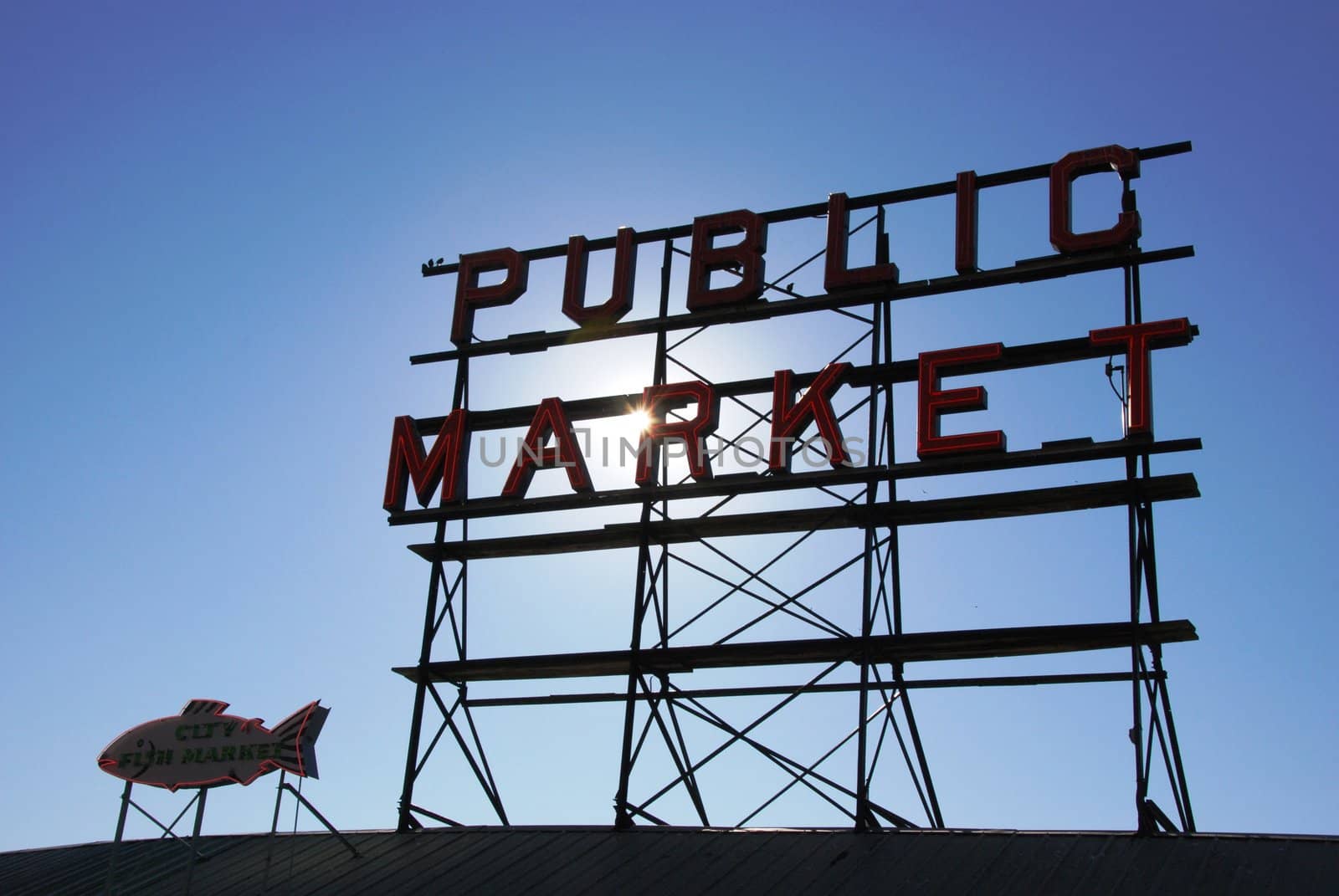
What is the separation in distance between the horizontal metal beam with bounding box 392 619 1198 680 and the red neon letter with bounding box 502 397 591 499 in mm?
2593

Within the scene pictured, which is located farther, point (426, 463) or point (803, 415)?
point (426, 463)

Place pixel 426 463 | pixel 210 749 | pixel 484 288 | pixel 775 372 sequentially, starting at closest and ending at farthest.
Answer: pixel 210 749 < pixel 775 372 < pixel 426 463 < pixel 484 288

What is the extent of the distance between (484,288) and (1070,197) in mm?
9295

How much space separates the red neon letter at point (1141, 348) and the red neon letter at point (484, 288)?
9.47m

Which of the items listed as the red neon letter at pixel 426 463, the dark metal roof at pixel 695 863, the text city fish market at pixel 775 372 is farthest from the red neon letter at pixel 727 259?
the dark metal roof at pixel 695 863

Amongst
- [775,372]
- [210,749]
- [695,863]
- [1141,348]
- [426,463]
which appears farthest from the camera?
[426,463]

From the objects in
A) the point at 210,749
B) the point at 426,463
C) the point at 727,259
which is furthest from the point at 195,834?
the point at 727,259

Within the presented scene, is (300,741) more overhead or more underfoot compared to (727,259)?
more underfoot

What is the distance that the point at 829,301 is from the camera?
21.5 metres

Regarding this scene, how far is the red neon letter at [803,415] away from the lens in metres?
20.2

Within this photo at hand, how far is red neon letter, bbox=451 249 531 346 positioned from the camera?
934 inches

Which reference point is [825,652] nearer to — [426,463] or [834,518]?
[834,518]

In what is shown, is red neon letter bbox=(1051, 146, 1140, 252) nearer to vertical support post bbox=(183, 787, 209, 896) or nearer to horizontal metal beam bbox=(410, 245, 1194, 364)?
horizontal metal beam bbox=(410, 245, 1194, 364)

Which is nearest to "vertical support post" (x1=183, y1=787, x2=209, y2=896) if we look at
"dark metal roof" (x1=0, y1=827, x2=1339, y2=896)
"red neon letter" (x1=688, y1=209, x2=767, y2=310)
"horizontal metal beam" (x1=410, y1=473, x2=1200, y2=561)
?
"dark metal roof" (x1=0, y1=827, x2=1339, y2=896)
